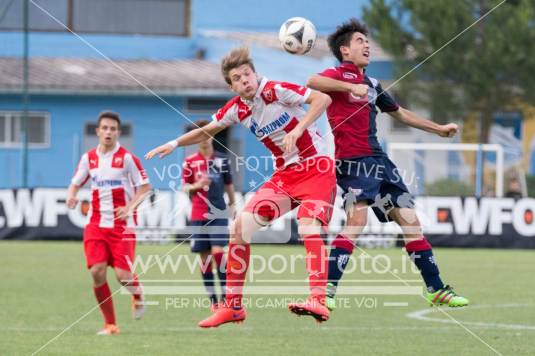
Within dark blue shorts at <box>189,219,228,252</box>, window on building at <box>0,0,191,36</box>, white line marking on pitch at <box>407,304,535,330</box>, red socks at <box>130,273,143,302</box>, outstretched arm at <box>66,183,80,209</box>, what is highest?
window on building at <box>0,0,191,36</box>

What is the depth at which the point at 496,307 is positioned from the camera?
14.0m

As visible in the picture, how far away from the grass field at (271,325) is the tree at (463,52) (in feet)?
45.4

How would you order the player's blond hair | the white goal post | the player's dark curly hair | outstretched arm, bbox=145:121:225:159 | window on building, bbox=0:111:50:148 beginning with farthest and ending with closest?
1. window on building, bbox=0:111:50:148
2. the white goal post
3. the player's dark curly hair
4. outstretched arm, bbox=145:121:225:159
5. the player's blond hair

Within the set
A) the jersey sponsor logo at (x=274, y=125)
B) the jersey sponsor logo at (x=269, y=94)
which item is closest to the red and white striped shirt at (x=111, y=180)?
the jersey sponsor logo at (x=274, y=125)

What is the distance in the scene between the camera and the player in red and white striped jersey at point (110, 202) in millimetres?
11977

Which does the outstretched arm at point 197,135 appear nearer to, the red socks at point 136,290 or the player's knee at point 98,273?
the player's knee at point 98,273

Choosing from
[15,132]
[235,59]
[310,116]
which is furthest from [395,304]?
[15,132]

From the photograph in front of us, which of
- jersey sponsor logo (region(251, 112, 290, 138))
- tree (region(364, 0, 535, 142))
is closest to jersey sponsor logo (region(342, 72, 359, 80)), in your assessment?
jersey sponsor logo (region(251, 112, 290, 138))

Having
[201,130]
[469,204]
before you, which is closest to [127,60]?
[469,204]

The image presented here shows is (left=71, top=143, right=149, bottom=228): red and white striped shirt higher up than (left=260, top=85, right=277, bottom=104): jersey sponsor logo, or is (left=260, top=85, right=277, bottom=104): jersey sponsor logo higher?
(left=260, top=85, right=277, bottom=104): jersey sponsor logo

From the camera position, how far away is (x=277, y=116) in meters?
9.34

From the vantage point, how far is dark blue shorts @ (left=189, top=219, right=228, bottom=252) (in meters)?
14.2

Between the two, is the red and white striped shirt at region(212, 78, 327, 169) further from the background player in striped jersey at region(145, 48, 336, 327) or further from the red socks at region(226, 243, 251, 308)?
the red socks at region(226, 243, 251, 308)

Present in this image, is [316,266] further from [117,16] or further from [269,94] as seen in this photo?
[117,16]
